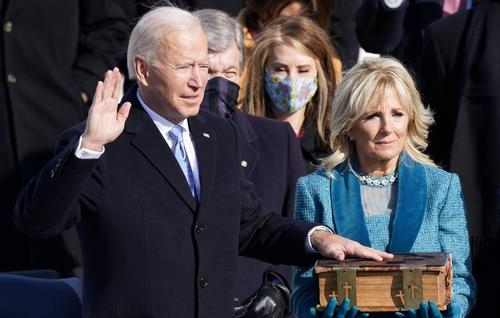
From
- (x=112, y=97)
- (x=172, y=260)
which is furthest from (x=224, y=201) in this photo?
(x=112, y=97)

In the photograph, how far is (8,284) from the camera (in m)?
5.10

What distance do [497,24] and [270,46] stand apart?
1.11 meters

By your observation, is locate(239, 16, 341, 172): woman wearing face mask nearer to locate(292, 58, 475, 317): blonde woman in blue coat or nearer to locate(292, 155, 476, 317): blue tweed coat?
locate(292, 58, 475, 317): blonde woman in blue coat

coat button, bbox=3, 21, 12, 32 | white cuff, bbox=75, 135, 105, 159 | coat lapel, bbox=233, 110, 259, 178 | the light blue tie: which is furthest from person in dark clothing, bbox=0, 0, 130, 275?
white cuff, bbox=75, 135, 105, 159

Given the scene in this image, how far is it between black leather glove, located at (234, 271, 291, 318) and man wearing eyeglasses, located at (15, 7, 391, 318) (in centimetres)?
71

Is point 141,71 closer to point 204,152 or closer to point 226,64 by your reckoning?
point 204,152

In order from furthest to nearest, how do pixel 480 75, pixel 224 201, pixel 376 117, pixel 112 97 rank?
pixel 480 75
pixel 376 117
pixel 224 201
pixel 112 97

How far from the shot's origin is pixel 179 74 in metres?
4.80

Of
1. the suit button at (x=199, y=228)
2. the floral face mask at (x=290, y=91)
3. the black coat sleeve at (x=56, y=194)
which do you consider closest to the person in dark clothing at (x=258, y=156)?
the floral face mask at (x=290, y=91)

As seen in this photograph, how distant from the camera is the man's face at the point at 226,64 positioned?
247 inches

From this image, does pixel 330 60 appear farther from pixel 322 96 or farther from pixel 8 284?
pixel 8 284

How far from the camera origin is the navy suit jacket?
4672mm

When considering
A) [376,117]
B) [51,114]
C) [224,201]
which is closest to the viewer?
[224,201]

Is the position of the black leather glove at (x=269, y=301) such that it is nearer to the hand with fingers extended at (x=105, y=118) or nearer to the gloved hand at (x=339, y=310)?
the gloved hand at (x=339, y=310)
